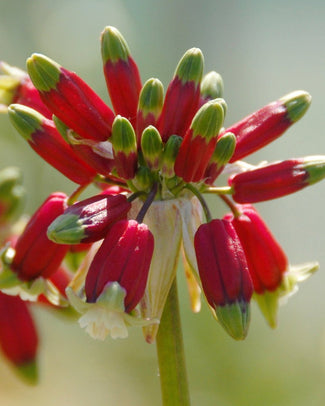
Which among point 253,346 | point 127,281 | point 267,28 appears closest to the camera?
point 127,281

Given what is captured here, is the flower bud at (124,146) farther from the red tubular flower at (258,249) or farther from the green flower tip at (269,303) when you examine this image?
the green flower tip at (269,303)

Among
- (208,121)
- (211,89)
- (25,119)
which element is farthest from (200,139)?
(25,119)

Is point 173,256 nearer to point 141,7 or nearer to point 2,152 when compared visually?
point 2,152

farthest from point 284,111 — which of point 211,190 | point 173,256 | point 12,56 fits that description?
point 12,56

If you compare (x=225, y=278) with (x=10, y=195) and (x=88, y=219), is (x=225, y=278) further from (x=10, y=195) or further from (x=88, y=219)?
(x=10, y=195)

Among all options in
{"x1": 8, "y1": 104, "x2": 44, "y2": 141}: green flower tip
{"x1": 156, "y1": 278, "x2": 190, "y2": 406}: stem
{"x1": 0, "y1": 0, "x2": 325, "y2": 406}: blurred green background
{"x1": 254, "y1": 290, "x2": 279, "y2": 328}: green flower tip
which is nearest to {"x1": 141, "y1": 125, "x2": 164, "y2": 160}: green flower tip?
{"x1": 8, "y1": 104, "x2": 44, "y2": 141}: green flower tip

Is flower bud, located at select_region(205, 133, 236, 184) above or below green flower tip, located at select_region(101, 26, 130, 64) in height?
below

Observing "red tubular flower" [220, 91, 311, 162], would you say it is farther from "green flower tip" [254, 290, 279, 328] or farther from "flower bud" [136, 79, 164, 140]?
"green flower tip" [254, 290, 279, 328]
